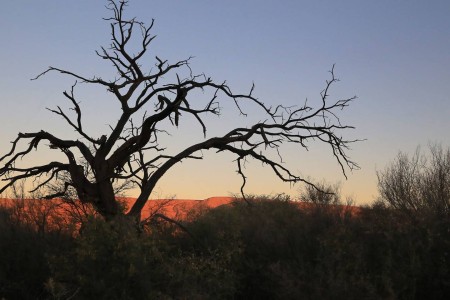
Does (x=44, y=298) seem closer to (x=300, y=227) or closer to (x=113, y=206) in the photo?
(x=113, y=206)

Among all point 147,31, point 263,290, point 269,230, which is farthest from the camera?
point 147,31

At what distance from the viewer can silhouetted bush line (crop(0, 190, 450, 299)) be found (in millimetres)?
14602

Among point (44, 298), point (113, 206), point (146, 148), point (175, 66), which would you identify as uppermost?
point (175, 66)

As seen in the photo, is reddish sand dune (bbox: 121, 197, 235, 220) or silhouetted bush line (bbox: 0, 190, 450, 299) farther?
reddish sand dune (bbox: 121, 197, 235, 220)

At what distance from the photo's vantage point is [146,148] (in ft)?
72.2

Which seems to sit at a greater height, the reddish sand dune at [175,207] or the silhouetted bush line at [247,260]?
the reddish sand dune at [175,207]

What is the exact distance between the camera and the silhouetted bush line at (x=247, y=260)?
14.6m

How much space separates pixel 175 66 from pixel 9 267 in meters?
8.61

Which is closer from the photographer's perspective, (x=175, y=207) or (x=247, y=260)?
(x=247, y=260)

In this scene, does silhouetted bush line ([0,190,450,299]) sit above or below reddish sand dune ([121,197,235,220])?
below

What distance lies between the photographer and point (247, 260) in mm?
18531

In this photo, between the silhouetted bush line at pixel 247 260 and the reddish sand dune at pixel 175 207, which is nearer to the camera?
the silhouetted bush line at pixel 247 260

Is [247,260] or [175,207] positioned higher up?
[175,207]

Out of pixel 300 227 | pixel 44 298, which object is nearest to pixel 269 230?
pixel 300 227
